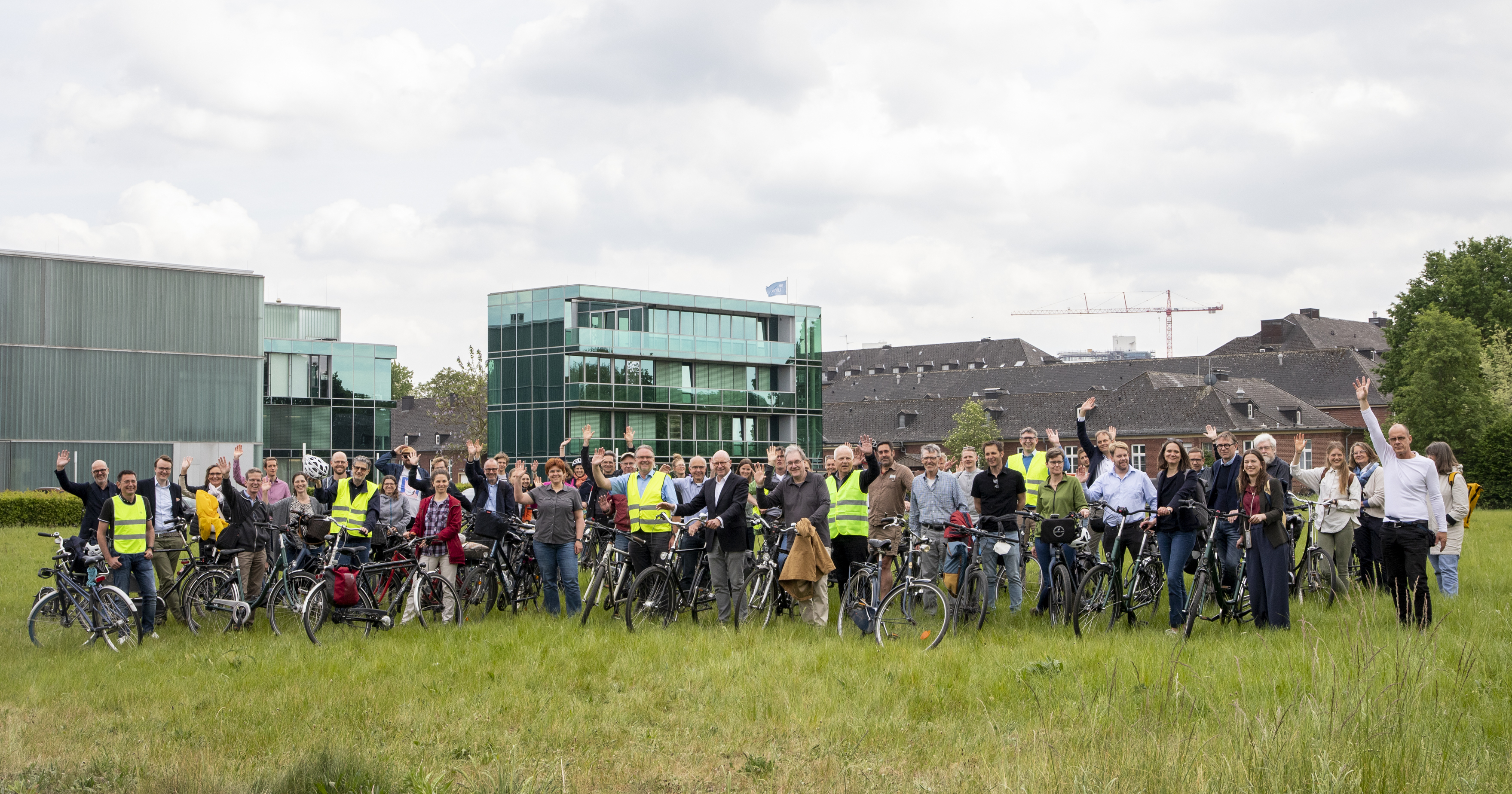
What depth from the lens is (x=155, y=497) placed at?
1366 cm

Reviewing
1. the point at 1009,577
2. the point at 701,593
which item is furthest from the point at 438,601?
the point at 1009,577

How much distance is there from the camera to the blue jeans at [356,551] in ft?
43.3

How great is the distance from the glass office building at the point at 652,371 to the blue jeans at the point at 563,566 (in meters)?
45.9

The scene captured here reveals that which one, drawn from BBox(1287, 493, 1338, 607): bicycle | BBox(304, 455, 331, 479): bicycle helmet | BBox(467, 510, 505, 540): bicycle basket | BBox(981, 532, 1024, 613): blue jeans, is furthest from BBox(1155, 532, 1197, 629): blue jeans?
BBox(304, 455, 331, 479): bicycle helmet

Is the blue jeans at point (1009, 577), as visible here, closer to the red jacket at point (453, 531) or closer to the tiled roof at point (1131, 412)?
the red jacket at point (453, 531)

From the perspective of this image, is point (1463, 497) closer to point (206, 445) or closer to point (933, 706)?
point (933, 706)

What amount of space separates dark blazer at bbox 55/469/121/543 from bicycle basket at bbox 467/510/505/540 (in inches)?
136

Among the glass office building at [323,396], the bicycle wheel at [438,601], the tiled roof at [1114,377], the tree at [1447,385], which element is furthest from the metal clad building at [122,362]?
the tiled roof at [1114,377]

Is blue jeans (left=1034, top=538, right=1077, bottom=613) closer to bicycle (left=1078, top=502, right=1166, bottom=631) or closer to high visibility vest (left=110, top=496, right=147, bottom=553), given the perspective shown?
bicycle (left=1078, top=502, right=1166, bottom=631)

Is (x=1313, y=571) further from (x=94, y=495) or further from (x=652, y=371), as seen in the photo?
(x=652, y=371)

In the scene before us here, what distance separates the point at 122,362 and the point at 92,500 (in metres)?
36.7

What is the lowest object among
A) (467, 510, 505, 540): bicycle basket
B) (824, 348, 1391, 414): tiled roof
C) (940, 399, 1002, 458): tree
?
(467, 510, 505, 540): bicycle basket

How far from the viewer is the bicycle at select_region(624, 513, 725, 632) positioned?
40.9ft

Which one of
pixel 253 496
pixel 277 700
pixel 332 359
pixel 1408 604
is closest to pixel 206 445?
pixel 332 359
